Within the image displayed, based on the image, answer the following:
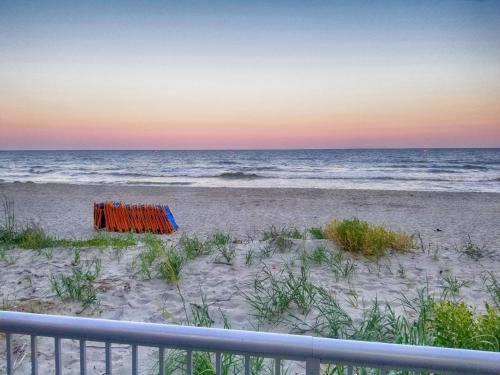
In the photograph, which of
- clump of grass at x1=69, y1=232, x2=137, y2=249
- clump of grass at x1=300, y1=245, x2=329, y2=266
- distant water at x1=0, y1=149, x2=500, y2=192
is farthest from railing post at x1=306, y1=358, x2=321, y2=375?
distant water at x1=0, y1=149, x2=500, y2=192

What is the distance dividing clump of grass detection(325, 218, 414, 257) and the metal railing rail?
17.4 ft

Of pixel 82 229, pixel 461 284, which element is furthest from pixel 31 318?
pixel 82 229

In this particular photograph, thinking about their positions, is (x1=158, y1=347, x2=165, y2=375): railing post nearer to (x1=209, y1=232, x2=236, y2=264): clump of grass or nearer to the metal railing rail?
the metal railing rail

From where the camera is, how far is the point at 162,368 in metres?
1.41

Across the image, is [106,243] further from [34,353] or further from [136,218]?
[34,353]

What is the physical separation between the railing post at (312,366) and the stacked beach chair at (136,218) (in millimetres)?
9684

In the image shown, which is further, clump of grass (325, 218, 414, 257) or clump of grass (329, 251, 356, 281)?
clump of grass (325, 218, 414, 257)

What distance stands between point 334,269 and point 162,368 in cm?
435

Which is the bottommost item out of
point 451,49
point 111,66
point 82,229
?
point 82,229

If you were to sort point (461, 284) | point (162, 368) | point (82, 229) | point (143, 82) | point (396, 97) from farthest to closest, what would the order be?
point (396, 97), point (143, 82), point (82, 229), point (461, 284), point (162, 368)

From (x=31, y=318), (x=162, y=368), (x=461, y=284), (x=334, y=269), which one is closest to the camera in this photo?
(x=31, y=318)

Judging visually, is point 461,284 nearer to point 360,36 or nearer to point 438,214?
point 438,214

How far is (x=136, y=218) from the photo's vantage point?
1075cm

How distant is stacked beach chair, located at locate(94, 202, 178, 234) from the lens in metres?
10.6
